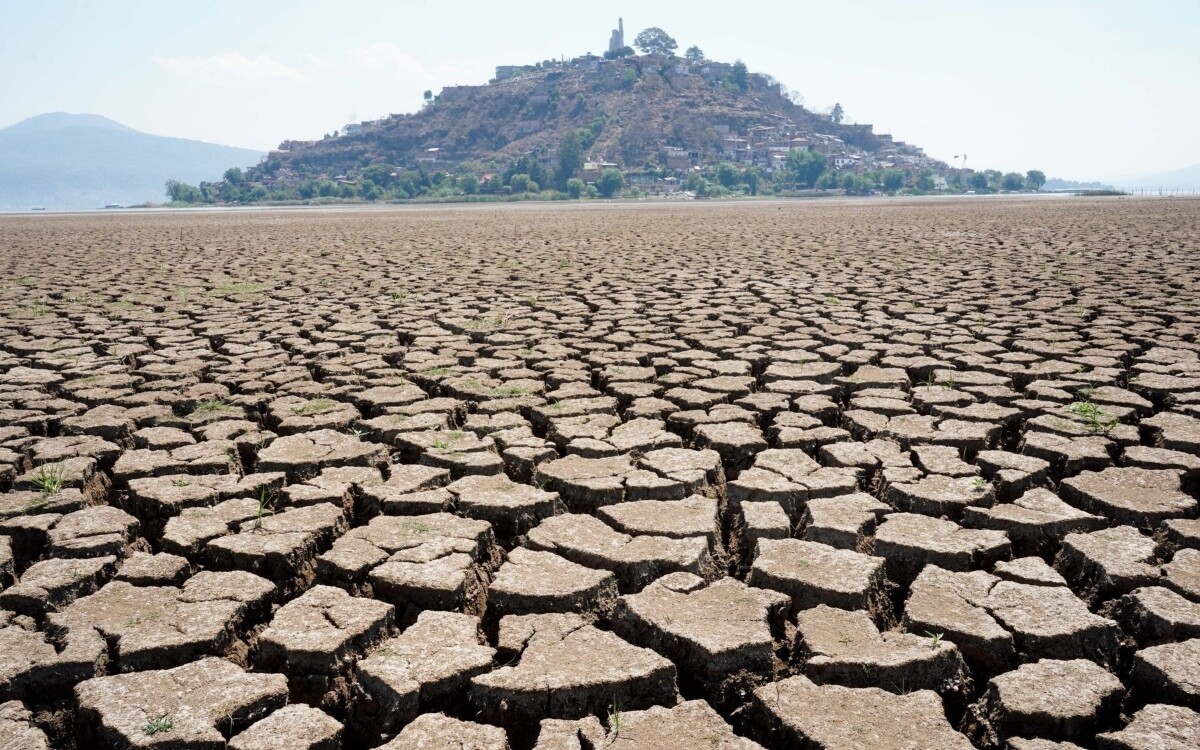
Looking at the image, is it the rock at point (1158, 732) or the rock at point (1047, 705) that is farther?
the rock at point (1047, 705)

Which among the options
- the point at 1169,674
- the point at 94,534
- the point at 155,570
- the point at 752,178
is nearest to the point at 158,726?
the point at 155,570

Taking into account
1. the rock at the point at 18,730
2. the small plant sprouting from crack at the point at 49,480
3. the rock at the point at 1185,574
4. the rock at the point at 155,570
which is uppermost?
the small plant sprouting from crack at the point at 49,480

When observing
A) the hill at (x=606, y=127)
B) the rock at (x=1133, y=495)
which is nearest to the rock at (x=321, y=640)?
the rock at (x=1133, y=495)

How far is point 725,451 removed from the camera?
356 cm

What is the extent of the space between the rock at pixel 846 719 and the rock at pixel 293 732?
92 cm

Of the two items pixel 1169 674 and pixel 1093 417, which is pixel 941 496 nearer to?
pixel 1169 674

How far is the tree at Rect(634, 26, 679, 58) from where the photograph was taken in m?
169

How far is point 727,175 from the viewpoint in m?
101

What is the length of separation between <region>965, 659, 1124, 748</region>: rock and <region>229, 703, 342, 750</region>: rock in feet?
4.53

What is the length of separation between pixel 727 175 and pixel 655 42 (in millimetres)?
80685

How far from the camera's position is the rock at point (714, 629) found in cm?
203

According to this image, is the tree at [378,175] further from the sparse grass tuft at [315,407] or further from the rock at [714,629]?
the rock at [714,629]

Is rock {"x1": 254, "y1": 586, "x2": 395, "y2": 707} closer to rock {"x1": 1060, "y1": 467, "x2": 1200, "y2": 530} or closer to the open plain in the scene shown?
the open plain

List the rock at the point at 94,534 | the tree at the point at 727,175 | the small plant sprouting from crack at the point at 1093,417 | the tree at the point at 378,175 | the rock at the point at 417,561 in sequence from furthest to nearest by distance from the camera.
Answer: the tree at the point at 378,175 < the tree at the point at 727,175 < the small plant sprouting from crack at the point at 1093,417 < the rock at the point at 94,534 < the rock at the point at 417,561
